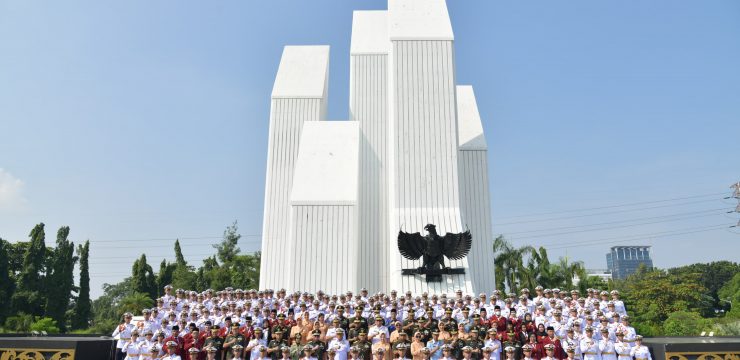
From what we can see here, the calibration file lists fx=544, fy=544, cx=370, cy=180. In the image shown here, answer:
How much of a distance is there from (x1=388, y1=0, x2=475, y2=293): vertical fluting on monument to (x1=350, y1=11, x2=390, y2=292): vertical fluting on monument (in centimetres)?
270

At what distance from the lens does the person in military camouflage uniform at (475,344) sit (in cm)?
945


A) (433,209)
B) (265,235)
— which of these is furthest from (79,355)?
(265,235)

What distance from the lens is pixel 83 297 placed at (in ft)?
107

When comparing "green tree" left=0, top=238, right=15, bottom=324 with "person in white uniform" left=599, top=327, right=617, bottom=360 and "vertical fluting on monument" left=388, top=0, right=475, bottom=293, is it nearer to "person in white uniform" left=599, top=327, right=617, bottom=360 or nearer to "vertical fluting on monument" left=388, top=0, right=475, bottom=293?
"vertical fluting on monument" left=388, top=0, right=475, bottom=293

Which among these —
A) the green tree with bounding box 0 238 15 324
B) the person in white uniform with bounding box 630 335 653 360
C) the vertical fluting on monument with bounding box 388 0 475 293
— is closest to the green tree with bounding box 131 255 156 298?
the green tree with bounding box 0 238 15 324

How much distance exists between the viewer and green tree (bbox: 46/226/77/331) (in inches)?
1181

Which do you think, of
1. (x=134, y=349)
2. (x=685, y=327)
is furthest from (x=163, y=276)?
(x=685, y=327)

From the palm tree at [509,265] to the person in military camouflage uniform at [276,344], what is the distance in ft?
73.9

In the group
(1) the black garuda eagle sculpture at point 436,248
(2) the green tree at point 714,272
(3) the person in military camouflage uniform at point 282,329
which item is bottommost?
(3) the person in military camouflage uniform at point 282,329

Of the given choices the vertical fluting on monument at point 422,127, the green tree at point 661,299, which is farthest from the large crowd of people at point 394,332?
the green tree at point 661,299

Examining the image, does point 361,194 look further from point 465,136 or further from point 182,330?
point 182,330

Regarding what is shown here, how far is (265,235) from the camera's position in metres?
22.9

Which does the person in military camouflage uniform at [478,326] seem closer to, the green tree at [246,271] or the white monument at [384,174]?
the white monument at [384,174]

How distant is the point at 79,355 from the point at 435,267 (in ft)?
32.6
